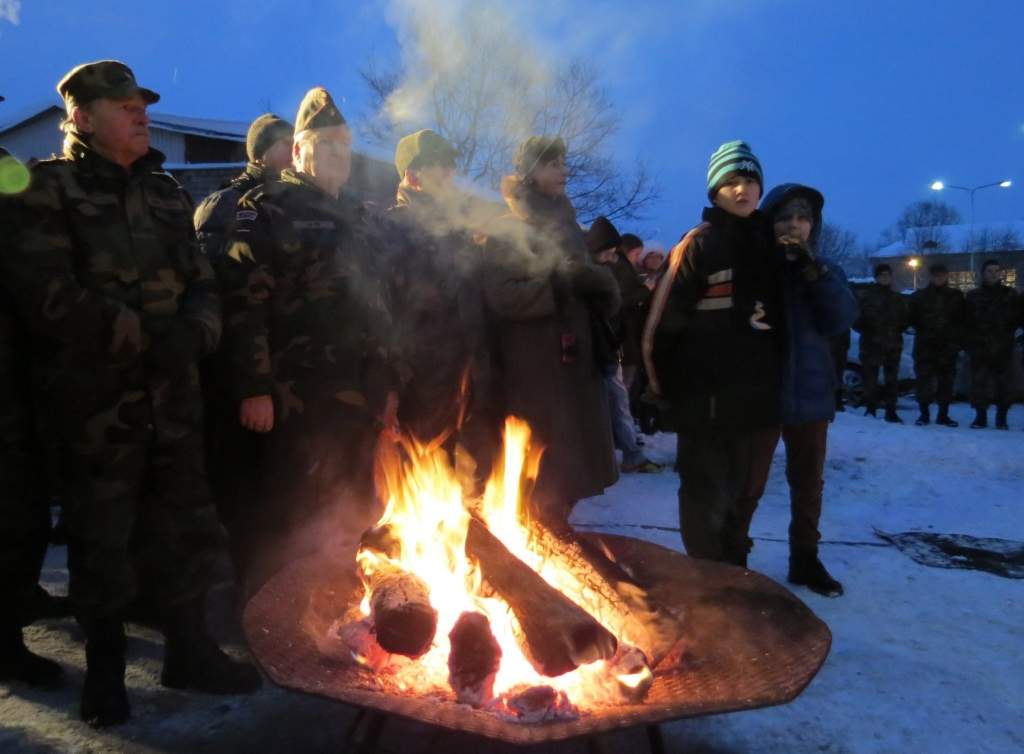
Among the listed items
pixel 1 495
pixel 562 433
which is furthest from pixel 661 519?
pixel 1 495

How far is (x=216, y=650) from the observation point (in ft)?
9.86

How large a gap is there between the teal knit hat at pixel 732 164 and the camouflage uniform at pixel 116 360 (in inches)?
92.8

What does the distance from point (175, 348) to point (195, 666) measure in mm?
1230

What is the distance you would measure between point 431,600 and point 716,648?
2.85 feet

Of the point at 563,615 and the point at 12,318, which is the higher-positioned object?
the point at 12,318

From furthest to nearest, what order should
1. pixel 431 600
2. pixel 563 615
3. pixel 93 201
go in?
pixel 93 201 < pixel 431 600 < pixel 563 615

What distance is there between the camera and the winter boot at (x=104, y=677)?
268cm

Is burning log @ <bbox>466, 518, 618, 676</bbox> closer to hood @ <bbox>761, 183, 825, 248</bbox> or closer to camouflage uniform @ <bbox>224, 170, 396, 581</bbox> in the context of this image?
camouflage uniform @ <bbox>224, 170, 396, 581</bbox>

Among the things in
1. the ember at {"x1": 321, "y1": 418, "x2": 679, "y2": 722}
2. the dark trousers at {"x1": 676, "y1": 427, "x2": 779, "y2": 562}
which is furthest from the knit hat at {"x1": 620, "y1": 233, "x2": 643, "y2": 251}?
the ember at {"x1": 321, "y1": 418, "x2": 679, "y2": 722}

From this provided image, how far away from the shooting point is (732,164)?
3.59m

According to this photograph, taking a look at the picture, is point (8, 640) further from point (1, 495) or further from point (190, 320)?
point (190, 320)

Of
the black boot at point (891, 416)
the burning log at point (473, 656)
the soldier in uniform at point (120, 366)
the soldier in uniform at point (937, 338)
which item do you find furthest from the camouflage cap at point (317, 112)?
the soldier in uniform at point (937, 338)

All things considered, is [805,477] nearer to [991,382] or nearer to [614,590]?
[614,590]

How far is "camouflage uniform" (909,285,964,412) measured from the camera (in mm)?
10648
